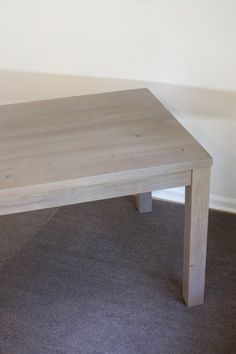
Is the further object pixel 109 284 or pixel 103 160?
pixel 109 284

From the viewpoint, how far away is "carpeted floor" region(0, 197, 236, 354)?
146 cm

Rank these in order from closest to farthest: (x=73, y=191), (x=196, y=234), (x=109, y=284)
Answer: (x=73, y=191) → (x=196, y=234) → (x=109, y=284)

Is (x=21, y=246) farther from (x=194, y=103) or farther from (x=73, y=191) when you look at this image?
(x=194, y=103)

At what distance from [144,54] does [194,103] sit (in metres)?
0.30

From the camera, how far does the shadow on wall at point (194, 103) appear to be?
186 cm

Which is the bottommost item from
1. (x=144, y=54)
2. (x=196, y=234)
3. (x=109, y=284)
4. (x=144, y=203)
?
(x=109, y=284)

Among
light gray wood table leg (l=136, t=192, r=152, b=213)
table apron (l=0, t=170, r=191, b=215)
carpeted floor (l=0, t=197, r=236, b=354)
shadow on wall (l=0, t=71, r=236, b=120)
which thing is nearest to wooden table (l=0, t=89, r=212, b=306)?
table apron (l=0, t=170, r=191, b=215)

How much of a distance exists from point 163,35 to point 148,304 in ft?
3.45

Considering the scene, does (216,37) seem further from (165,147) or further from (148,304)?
(148,304)

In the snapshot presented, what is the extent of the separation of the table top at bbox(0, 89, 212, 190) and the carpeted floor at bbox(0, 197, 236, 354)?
0.57m

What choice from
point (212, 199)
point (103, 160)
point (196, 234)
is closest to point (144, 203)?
point (212, 199)

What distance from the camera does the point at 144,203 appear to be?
6.71 ft

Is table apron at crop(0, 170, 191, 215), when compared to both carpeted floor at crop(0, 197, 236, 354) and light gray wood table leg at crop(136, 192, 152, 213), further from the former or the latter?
light gray wood table leg at crop(136, 192, 152, 213)

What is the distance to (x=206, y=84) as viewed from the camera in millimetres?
1823
